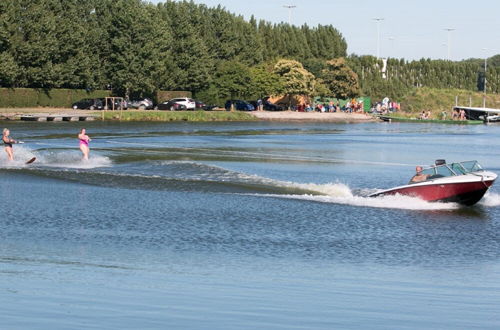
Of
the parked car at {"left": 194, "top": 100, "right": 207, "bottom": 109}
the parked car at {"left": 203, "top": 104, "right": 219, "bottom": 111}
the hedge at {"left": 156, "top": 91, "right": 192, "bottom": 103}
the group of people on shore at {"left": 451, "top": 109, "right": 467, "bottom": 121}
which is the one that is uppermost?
the hedge at {"left": 156, "top": 91, "right": 192, "bottom": 103}

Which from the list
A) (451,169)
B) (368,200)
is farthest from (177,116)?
(451,169)

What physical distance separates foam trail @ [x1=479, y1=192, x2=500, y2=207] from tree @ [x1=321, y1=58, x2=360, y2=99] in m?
131

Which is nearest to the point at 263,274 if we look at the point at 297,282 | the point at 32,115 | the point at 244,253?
the point at 297,282

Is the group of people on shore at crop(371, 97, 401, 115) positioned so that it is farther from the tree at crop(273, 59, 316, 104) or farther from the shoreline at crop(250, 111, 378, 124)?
the tree at crop(273, 59, 316, 104)

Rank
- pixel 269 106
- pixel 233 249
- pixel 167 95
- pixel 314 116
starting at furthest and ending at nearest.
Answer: pixel 269 106 → pixel 314 116 → pixel 167 95 → pixel 233 249

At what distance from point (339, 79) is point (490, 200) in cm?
13413

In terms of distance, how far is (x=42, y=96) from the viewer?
125188 mm

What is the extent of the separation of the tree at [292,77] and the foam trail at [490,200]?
385ft

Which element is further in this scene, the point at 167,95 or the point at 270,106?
the point at 270,106

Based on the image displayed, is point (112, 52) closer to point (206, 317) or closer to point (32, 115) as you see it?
point (32, 115)

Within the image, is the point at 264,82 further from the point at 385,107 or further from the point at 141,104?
the point at 385,107

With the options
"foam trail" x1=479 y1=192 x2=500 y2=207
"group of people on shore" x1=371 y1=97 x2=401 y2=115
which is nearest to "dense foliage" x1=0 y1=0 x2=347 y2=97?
"group of people on shore" x1=371 y1=97 x2=401 y2=115

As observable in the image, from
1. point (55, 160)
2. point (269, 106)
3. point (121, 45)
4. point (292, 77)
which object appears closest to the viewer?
point (55, 160)

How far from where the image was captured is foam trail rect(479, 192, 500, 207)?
1654 inches
